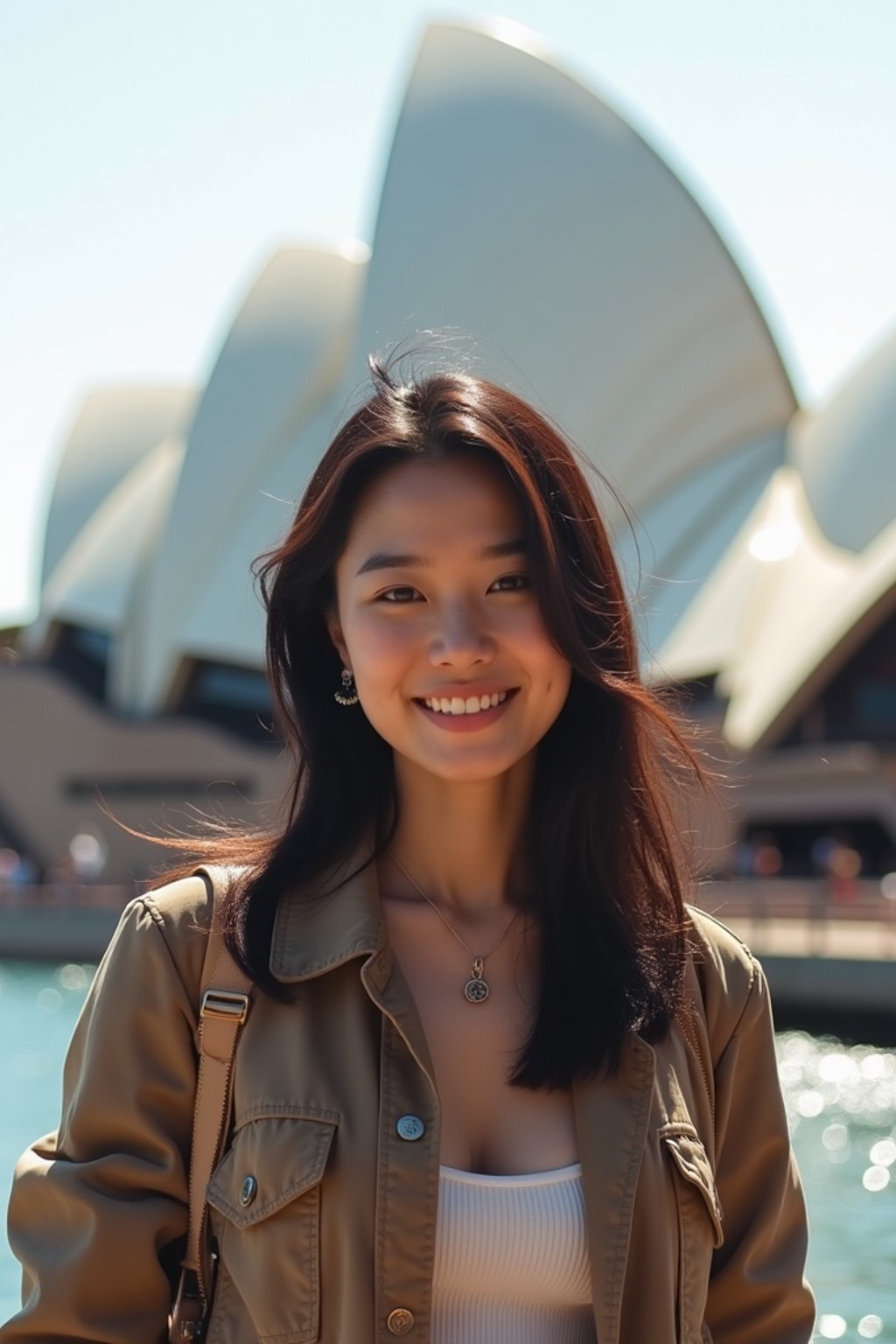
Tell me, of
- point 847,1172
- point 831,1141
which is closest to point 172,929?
point 847,1172

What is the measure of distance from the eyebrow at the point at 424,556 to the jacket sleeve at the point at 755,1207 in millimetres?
559

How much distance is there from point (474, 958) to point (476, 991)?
0.05 m

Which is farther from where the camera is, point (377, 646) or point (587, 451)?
A: point (587, 451)

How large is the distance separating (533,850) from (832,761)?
55.8 feet

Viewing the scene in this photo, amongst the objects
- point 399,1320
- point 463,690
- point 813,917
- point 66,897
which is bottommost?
point 66,897

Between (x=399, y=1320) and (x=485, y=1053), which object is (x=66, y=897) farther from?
(x=399, y=1320)

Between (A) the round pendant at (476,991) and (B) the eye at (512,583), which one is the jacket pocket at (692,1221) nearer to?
(A) the round pendant at (476,991)

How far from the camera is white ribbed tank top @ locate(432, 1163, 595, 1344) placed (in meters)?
1.58

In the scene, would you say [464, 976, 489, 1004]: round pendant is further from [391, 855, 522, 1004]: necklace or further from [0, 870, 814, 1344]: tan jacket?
[0, 870, 814, 1344]: tan jacket

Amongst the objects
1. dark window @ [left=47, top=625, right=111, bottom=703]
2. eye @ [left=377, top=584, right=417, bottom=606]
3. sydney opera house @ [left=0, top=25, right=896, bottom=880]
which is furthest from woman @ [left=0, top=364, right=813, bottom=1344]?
dark window @ [left=47, top=625, right=111, bottom=703]

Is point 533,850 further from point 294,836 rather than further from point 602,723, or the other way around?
point 294,836

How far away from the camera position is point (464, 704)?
1729mm

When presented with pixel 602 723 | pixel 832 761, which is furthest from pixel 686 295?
pixel 602 723

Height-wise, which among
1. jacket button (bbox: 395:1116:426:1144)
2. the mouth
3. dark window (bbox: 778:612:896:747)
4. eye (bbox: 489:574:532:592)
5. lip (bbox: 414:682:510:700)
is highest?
eye (bbox: 489:574:532:592)
